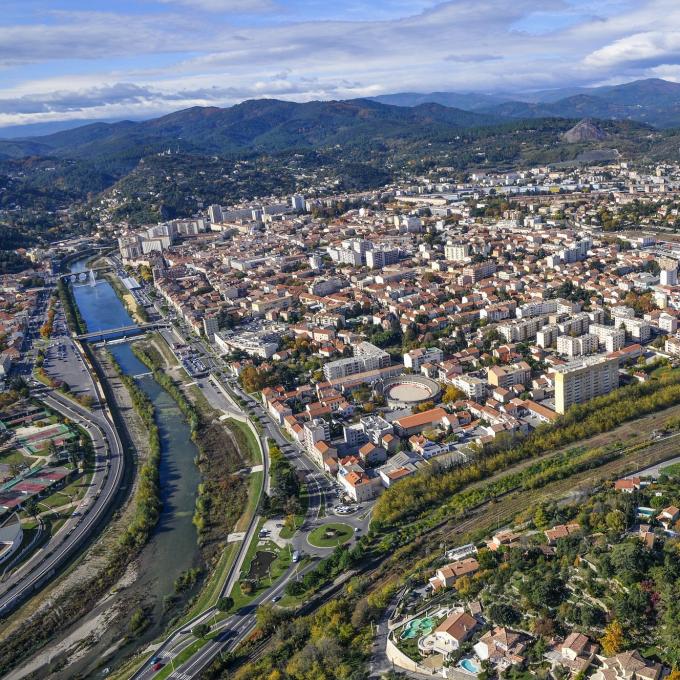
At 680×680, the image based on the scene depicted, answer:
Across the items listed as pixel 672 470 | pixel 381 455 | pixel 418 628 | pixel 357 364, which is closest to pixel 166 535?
pixel 381 455

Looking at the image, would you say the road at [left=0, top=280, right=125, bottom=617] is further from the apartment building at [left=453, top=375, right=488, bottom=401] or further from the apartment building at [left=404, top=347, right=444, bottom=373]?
the apartment building at [left=453, top=375, right=488, bottom=401]

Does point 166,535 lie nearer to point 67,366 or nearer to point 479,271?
point 67,366

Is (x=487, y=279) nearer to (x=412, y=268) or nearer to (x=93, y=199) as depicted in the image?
(x=412, y=268)

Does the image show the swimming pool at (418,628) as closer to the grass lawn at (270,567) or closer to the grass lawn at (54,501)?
the grass lawn at (270,567)

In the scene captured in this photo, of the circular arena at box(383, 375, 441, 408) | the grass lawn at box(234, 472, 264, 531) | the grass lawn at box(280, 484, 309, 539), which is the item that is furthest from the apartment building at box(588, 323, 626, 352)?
the grass lawn at box(234, 472, 264, 531)

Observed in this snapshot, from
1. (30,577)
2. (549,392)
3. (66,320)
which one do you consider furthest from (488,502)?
(66,320)
